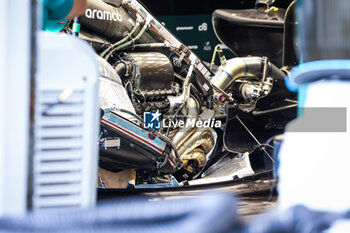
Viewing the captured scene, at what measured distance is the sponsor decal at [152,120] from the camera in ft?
12.9

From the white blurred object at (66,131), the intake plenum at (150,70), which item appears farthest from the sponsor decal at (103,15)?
the white blurred object at (66,131)

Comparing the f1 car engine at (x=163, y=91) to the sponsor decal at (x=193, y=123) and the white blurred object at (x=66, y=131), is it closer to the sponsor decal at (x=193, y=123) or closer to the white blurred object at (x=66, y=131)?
the sponsor decal at (x=193, y=123)

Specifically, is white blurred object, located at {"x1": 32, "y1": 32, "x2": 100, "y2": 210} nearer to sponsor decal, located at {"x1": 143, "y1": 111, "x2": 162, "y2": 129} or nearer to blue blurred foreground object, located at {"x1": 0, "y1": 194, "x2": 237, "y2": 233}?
blue blurred foreground object, located at {"x1": 0, "y1": 194, "x2": 237, "y2": 233}

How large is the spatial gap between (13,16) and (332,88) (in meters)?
0.53

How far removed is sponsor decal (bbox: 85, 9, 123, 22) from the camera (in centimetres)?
409

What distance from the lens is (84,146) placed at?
783 mm

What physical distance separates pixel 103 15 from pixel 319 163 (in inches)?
144

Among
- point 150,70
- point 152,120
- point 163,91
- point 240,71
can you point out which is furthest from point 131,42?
point 240,71

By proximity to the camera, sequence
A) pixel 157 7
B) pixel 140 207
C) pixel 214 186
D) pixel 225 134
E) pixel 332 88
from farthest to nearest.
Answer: pixel 157 7 → pixel 225 134 → pixel 214 186 → pixel 332 88 → pixel 140 207

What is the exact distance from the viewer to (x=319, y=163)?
77 centimetres

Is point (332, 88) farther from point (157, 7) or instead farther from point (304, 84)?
point (157, 7)

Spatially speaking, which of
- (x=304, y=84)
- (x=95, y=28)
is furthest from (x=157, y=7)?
(x=304, y=84)

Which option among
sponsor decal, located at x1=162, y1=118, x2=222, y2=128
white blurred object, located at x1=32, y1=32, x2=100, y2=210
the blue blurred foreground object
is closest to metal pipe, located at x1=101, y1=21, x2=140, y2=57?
sponsor decal, located at x1=162, y1=118, x2=222, y2=128

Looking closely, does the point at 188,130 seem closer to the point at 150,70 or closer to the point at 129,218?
the point at 150,70
